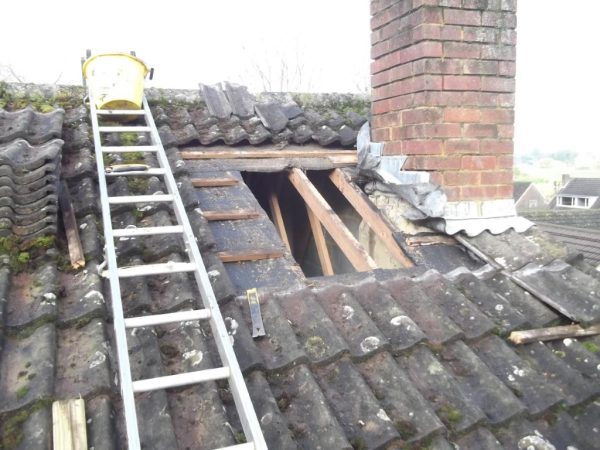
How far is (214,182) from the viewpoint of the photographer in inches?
126

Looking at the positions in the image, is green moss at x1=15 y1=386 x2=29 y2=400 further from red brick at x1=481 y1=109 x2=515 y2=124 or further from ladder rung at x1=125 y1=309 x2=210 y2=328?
red brick at x1=481 y1=109 x2=515 y2=124

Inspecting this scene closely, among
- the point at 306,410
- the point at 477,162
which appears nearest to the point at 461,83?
the point at 477,162

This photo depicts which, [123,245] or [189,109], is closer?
[123,245]

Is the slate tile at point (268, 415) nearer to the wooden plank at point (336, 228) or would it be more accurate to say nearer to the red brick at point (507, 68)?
the wooden plank at point (336, 228)

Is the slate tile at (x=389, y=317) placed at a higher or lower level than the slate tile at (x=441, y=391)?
higher

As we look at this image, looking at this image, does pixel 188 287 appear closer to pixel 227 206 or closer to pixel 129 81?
pixel 227 206

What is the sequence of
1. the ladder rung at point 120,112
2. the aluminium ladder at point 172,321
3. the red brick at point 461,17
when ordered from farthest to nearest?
the ladder rung at point 120,112 < the red brick at point 461,17 < the aluminium ladder at point 172,321

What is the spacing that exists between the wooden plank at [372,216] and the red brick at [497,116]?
→ 0.97 metres

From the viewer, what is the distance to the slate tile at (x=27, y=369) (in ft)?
5.03

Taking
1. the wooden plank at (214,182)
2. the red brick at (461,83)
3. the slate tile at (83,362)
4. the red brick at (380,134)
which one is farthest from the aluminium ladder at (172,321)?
the red brick at (461,83)

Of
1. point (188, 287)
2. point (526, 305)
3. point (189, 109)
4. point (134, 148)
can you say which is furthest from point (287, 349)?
point (189, 109)

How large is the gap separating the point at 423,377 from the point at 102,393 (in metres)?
1.29

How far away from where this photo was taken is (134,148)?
9.98 ft

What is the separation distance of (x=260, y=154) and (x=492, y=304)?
198 cm
